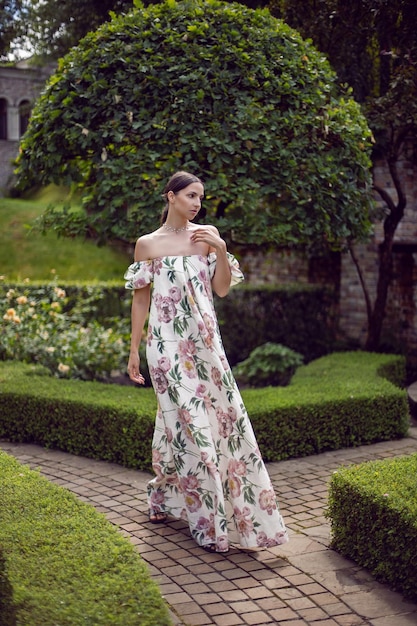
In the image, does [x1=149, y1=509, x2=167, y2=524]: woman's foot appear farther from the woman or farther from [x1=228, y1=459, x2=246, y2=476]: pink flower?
[x1=228, y1=459, x2=246, y2=476]: pink flower

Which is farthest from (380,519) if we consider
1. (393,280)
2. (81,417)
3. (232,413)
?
(393,280)

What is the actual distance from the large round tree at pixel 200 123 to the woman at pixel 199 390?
236cm

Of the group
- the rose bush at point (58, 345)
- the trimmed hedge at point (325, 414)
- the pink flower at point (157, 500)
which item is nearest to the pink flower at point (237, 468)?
the pink flower at point (157, 500)

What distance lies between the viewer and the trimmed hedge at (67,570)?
10.7ft

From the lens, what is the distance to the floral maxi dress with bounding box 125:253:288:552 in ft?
15.4

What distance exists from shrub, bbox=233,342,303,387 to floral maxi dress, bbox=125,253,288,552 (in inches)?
215

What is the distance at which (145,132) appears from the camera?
7316 mm

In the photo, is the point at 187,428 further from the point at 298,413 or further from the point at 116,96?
the point at 116,96

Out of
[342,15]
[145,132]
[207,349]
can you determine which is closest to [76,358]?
[145,132]

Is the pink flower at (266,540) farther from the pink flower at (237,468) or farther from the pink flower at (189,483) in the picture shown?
the pink flower at (189,483)

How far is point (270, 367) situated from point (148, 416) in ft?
13.0

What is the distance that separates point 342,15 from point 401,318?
4226 mm

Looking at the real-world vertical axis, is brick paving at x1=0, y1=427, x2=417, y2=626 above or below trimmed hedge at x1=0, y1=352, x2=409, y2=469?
below

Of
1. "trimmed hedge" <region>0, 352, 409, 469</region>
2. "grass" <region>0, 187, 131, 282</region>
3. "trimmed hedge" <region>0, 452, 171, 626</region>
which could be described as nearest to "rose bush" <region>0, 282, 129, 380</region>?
"trimmed hedge" <region>0, 352, 409, 469</region>
